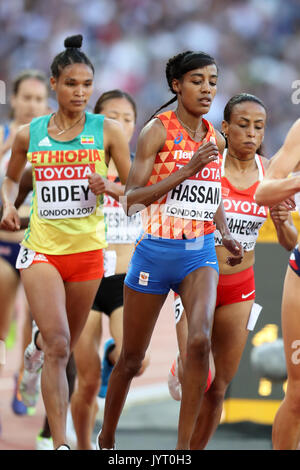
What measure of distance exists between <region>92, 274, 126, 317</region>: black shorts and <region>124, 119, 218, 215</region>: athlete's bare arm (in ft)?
5.70

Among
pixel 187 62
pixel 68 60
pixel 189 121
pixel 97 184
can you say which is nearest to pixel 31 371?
pixel 97 184

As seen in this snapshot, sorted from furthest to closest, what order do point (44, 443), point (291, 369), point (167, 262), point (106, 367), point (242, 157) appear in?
point (106, 367), point (44, 443), point (242, 157), point (167, 262), point (291, 369)

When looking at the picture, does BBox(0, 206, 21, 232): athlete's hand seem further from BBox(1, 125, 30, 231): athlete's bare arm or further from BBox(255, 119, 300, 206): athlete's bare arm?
BBox(255, 119, 300, 206): athlete's bare arm

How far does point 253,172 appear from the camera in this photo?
213 inches

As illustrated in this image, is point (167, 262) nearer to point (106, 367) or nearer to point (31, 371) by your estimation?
point (31, 371)

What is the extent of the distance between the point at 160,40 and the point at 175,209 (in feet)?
38.3

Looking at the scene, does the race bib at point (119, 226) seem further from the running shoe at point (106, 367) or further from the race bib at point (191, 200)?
the race bib at point (191, 200)

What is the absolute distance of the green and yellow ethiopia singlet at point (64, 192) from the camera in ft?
16.8

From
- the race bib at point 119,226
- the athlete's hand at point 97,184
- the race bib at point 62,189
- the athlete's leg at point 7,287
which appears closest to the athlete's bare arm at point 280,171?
the athlete's hand at point 97,184

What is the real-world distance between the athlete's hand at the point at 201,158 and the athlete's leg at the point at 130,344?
74cm

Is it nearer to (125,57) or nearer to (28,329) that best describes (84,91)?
(28,329)

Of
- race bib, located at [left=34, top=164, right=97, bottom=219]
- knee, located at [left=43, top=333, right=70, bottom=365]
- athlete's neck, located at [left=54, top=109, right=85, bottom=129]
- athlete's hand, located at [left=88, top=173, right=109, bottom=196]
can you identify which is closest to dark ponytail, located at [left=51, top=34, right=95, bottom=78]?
athlete's neck, located at [left=54, top=109, right=85, bottom=129]

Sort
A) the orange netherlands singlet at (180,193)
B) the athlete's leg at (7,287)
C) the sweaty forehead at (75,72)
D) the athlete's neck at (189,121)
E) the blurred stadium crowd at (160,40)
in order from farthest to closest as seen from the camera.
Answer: the blurred stadium crowd at (160,40) < the athlete's leg at (7,287) < the sweaty forehead at (75,72) < the athlete's neck at (189,121) < the orange netherlands singlet at (180,193)

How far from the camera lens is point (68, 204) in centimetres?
514
